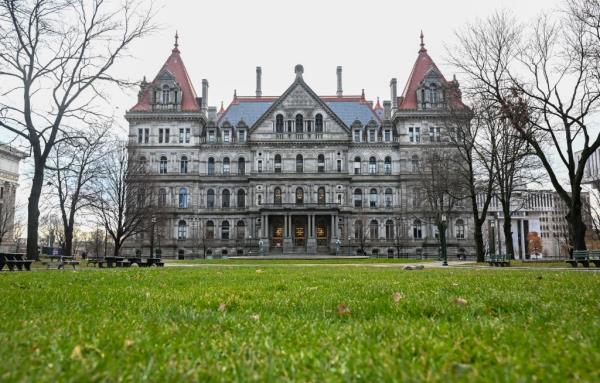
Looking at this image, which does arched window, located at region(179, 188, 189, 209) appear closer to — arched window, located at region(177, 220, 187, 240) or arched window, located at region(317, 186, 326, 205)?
arched window, located at region(177, 220, 187, 240)

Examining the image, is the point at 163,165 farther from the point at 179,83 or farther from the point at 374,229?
the point at 374,229

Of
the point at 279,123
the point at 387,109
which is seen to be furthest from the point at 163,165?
the point at 387,109

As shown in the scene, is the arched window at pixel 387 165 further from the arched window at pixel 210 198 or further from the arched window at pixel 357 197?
the arched window at pixel 210 198

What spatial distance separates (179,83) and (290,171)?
20.0 meters

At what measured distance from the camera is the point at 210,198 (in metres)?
59.4

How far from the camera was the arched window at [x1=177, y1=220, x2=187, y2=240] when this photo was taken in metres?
58.0

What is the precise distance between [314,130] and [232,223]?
16.8m

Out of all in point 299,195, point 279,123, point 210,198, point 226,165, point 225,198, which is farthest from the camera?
point 226,165

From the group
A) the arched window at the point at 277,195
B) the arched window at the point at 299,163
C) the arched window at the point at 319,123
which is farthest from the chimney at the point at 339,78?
the arched window at the point at 277,195

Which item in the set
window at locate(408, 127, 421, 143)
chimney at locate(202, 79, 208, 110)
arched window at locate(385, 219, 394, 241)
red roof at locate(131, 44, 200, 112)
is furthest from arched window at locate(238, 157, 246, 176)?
window at locate(408, 127, 421, 143)

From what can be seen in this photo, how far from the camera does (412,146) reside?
5891 cm

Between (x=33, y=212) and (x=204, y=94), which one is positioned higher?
(x=204, y=94)

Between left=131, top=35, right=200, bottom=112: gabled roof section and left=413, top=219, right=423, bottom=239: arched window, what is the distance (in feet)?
108

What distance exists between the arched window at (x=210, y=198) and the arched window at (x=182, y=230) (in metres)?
4.03
